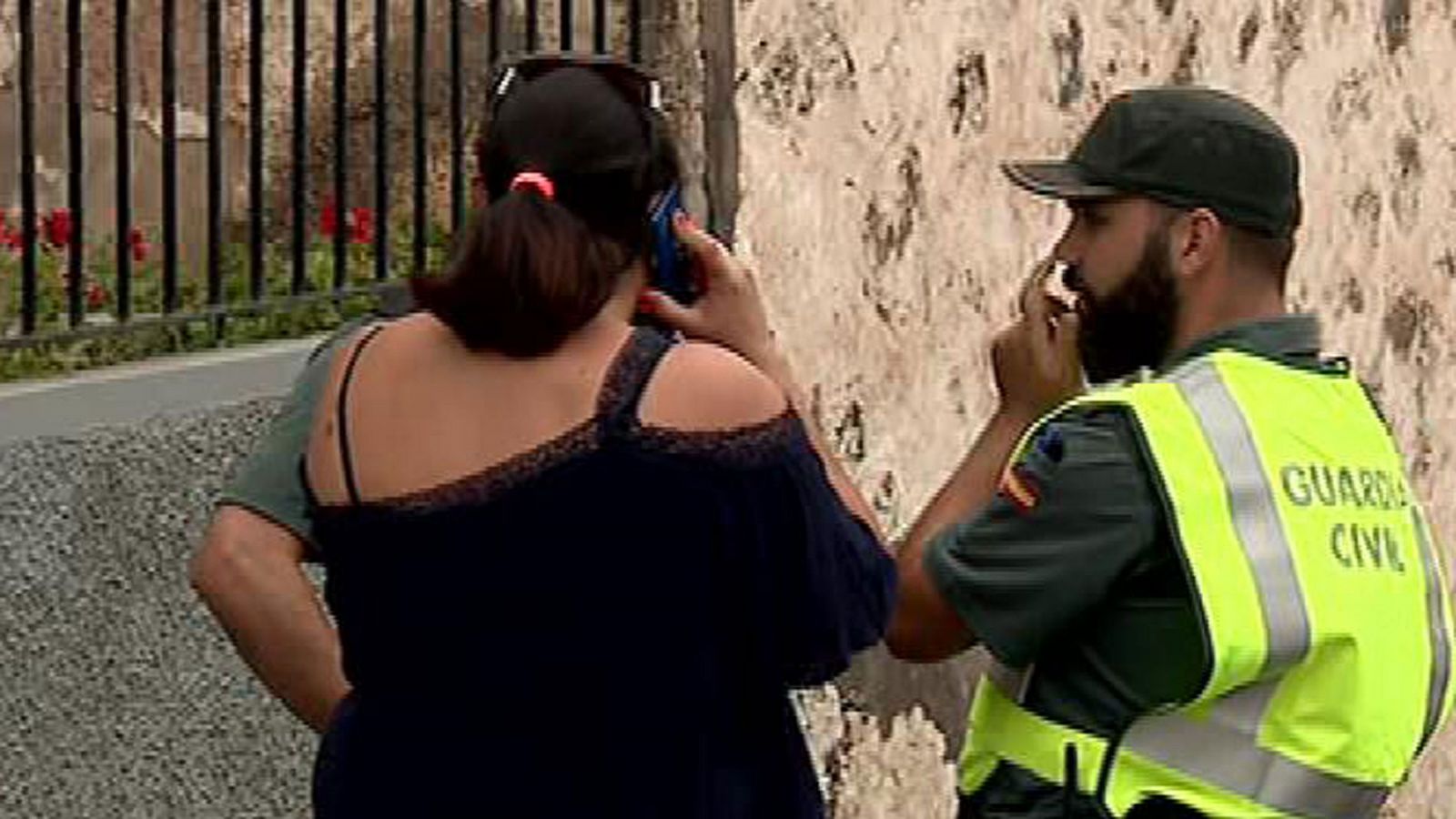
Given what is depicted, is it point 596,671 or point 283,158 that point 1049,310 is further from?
point 283,158

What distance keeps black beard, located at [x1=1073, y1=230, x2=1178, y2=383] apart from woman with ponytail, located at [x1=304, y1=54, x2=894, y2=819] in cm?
53

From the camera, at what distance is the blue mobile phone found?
3762 mm

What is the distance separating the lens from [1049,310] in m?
4.29

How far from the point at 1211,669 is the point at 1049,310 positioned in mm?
567

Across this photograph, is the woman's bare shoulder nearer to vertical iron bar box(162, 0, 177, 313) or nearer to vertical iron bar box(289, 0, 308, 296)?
vertical iron bar box(162, 0, 177, 313)

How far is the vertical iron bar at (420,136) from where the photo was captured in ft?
20.0

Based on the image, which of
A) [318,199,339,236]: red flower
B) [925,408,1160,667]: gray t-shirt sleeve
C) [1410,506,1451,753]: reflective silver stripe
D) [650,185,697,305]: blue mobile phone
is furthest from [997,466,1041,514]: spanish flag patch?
[318,199,339,236]: red flower

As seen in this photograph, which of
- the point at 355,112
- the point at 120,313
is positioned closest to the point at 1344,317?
the point at 355,112

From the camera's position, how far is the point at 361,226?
6.06 m

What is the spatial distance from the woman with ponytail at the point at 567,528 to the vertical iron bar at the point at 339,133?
2.25m

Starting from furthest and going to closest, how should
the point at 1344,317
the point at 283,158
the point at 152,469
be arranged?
the point at 1344,317
the point at 283,158
the point at 152,469

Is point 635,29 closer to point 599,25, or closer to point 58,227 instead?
point 599,25

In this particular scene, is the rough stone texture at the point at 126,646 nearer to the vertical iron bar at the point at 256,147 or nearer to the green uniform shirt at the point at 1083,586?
the vertical iron bar at the point at 256,147

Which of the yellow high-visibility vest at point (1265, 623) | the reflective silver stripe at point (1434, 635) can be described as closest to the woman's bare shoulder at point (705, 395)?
the yellow high-visibility vest at point (1265, 623)
